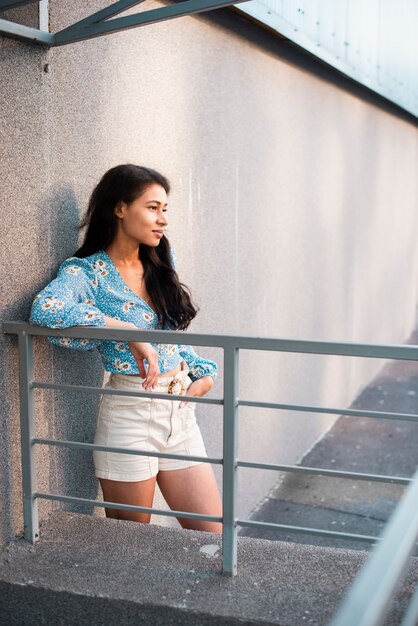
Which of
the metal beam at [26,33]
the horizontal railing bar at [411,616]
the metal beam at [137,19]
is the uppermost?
the metal beam at [137,19]

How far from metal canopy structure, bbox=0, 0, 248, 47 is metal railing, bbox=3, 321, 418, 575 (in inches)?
44.3

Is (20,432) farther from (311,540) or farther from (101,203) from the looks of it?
(311,540)

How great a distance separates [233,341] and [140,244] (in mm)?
929

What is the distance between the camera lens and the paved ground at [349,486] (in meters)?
5.55

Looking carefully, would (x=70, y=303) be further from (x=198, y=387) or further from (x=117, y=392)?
(x=198, y=387)

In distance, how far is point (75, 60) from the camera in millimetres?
3504

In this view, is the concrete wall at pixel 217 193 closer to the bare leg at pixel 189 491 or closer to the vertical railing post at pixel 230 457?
the bare leg at pixel 189 491

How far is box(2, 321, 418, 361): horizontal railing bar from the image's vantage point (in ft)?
8.08

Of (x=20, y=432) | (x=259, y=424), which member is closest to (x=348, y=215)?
(x=259, y=424)

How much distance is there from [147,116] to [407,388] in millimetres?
5874

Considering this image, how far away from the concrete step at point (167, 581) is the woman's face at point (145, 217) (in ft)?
3.94

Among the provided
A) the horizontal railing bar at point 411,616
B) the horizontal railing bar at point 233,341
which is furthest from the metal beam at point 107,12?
the horizontal railing bar at point 411,616

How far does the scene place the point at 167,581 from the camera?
2.78 m

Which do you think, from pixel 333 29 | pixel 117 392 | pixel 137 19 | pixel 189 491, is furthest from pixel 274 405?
pixel 333 29
